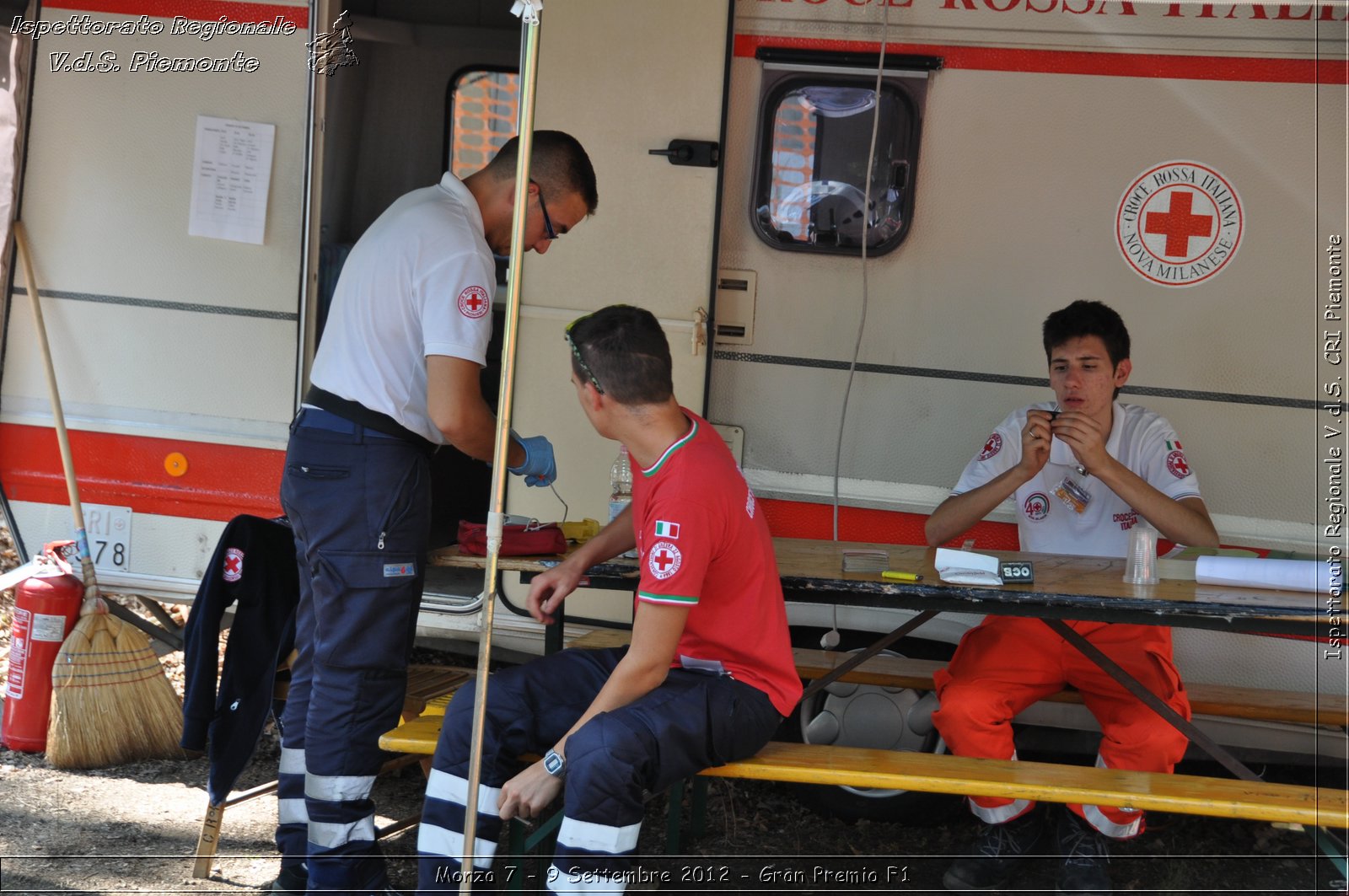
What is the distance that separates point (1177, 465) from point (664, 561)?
180 centimetres

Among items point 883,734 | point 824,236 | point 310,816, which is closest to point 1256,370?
point 824,236

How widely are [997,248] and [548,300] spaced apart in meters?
1.50

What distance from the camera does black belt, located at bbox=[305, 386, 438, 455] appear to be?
2996mm

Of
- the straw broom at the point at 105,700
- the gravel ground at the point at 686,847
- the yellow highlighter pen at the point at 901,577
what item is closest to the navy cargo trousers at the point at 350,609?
the gravel ground at the point at 686,847

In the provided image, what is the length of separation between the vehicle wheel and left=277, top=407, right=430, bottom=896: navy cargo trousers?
5.24ft

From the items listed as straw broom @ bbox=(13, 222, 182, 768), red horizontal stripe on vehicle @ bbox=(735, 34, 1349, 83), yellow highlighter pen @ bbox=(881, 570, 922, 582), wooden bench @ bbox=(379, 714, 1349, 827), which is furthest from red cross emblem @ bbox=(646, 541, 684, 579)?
straw broom @ bbox=(13, 222, 182, 768)

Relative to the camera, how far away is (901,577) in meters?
3.09

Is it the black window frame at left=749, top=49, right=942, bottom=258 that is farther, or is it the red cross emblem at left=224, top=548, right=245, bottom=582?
the black window frame at left=749, top=49, right=942, bottom=258

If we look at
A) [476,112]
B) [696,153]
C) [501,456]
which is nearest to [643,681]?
[501,456]

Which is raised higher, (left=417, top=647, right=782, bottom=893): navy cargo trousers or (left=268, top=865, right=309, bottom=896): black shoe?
(left=417, top=647, right=782, bottom=893): navy cargo trousers

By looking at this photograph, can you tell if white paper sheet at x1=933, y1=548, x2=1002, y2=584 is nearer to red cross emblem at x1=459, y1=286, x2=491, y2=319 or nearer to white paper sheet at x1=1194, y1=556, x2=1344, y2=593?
white paper sheet at x1=1194, y1=556, x2=1344, y2=593

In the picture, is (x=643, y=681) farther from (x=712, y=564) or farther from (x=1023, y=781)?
(x=1023, y=781)

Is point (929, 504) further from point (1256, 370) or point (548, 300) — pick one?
point (548, 300)

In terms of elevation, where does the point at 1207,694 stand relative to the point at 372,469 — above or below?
below
